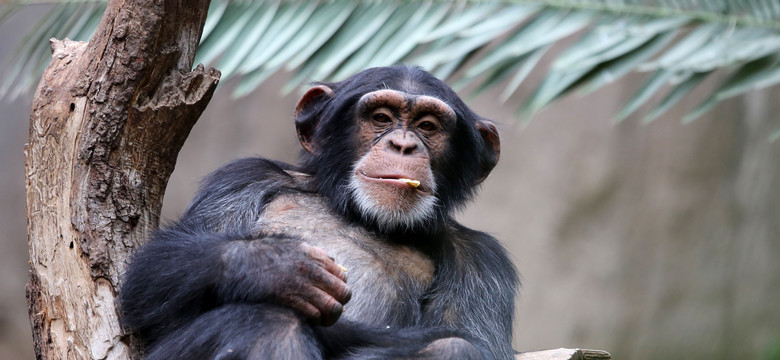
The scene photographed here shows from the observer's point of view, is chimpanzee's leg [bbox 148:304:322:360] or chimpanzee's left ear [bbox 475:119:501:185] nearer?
chimpanzee's leg [bbox 148:304:322:360]

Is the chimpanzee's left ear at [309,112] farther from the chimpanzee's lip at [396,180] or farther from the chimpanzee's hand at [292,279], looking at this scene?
the chimpanzee's hand at [292,279]

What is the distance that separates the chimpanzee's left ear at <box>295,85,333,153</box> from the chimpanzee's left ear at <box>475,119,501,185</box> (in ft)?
2.88

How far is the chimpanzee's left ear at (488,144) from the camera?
14.9 feet

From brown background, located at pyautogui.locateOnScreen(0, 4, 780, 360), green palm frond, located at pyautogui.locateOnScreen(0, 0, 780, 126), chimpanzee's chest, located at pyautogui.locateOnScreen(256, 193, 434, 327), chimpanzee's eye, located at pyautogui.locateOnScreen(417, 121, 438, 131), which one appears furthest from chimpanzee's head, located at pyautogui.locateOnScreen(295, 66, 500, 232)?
brown background, located at pyautogui.locateOnScreen(0, 4, 780, 360)

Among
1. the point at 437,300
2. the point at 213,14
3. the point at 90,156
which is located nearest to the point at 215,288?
the point at 90,156

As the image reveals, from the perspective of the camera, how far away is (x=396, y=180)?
397 cm

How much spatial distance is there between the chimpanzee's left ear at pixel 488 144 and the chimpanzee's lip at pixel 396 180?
0.64m

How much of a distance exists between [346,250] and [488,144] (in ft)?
3.64

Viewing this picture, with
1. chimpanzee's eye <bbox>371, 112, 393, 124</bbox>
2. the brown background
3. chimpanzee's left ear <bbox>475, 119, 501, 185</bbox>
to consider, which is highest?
chimpanzee's eye <bbox>371, 112, 393, 124</bbox>

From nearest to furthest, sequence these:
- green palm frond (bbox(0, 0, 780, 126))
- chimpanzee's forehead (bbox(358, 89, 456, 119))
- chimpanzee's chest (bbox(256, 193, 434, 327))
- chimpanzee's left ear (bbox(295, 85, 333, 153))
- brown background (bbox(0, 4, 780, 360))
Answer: chimpanzee's chest (bbox(256, 193, 434, 327))
chimpanzee's forehead (bbox(358, 89, 456, 119))
chimpanzee's left ear (bbox(295, 85, 333, 153))
green palm frond (bbox(0, 0, 780, 126))
brown background (bbox(0, 4, 780, 360))

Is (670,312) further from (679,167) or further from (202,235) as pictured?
(202,235)

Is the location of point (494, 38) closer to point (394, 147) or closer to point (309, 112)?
point (309, 112)

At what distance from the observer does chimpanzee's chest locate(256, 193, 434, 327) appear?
12.8ft

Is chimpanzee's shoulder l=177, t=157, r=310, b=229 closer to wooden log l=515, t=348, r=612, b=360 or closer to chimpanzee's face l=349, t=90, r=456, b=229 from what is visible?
chimpanzee's face l=349, t=90, r=456, b=229
